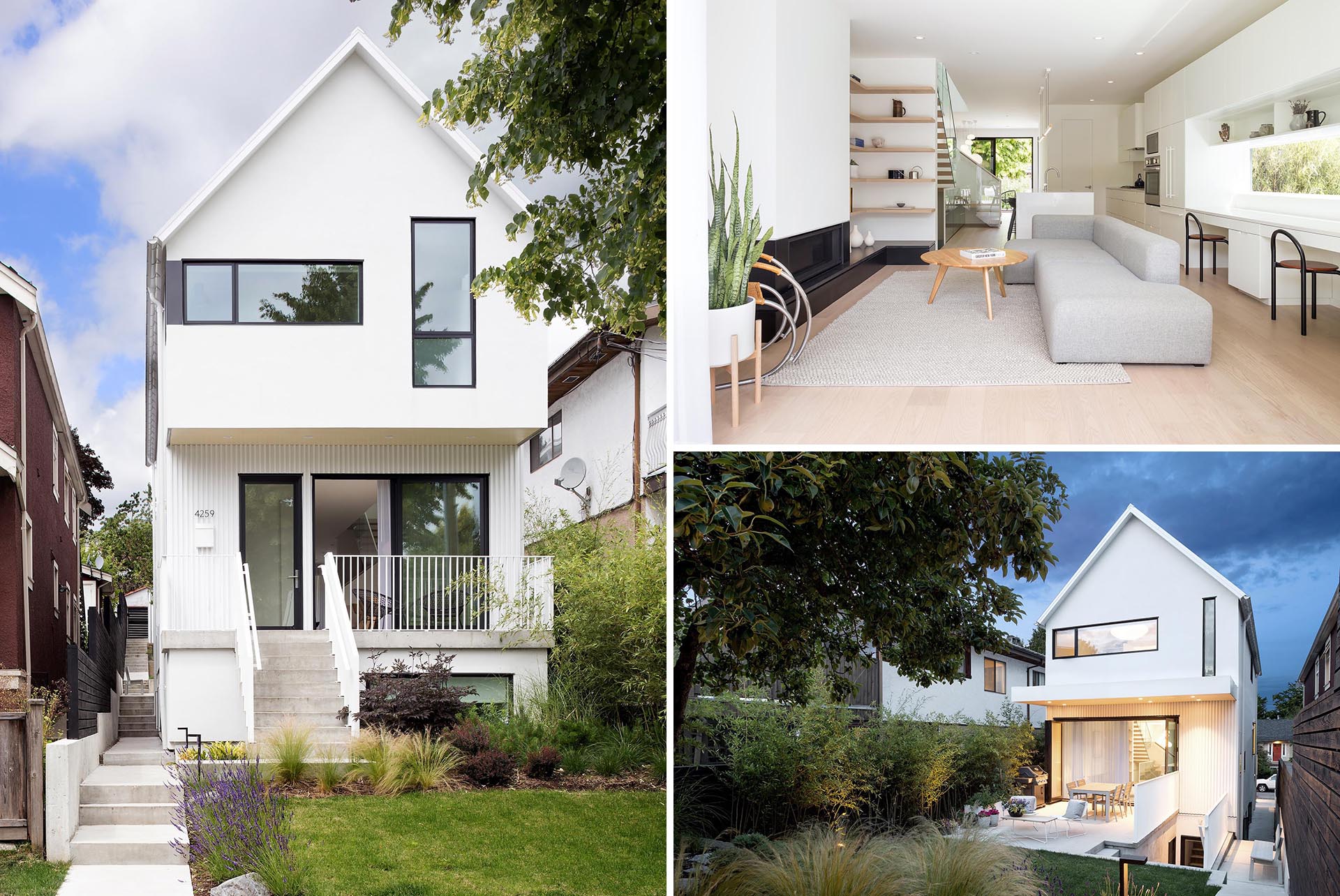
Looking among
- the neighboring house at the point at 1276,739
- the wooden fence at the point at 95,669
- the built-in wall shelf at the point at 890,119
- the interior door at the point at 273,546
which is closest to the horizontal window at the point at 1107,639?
the neighboring house at the point at 1276,739

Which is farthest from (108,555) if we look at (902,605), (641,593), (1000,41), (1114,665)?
(1000,41)

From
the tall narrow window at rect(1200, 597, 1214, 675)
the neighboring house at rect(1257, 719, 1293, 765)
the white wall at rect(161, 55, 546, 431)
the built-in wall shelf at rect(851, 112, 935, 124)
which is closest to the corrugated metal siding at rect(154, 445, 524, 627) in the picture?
the white wall at rect(161, 55, 546, 431)

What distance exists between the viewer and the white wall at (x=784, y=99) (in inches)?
241

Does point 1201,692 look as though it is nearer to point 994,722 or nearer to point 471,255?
point 994,722

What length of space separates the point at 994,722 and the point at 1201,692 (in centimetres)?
63

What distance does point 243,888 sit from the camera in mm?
4746

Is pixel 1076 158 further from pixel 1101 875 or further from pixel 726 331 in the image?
pixel 1101 875

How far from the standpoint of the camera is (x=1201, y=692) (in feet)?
10.3

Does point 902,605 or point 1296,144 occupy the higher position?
point 1296,144

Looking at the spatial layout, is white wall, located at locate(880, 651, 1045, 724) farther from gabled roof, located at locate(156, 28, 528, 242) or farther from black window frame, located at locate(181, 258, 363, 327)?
black window frame, located at locate(181, 258, 363, 327)

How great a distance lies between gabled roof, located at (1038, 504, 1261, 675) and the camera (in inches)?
122

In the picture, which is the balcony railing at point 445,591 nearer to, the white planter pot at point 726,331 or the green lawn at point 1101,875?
the white planter pot at point 726,331

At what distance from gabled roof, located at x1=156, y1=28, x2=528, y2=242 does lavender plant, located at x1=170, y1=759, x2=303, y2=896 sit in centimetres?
266

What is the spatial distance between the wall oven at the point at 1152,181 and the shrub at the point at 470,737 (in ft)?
17.5
